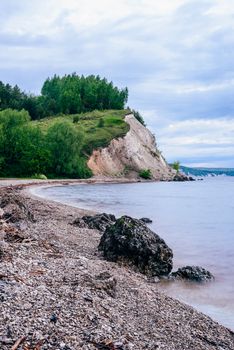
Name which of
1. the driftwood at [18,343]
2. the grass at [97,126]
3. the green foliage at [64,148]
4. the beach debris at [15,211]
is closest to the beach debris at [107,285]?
the driftwood at [18,343]

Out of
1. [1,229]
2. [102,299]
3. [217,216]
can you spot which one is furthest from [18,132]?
[102,299]

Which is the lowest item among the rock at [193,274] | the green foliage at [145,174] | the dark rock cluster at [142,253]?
the rock at [193,274]

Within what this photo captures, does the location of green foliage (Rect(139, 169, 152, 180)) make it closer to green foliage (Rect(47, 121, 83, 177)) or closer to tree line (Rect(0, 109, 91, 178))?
tree line (Rect(0, 109, 91, 178))

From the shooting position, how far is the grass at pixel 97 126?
111806 millimetres

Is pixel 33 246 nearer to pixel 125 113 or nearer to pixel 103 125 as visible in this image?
pixel 103 125

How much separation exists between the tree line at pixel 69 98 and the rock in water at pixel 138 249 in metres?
128

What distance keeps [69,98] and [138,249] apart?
458 ft

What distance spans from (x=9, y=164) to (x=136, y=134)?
146 ft

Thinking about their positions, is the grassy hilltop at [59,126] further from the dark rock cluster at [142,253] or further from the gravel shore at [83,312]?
the gravel shore at [83,312]

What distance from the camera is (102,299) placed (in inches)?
309

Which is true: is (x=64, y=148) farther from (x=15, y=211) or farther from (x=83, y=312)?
(x=83, y=312)

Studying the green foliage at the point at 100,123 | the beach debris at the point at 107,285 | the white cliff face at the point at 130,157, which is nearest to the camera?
the beach debris at the point at 107,285

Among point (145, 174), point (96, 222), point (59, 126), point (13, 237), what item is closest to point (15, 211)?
point (96, 222)

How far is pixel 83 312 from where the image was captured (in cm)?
685
